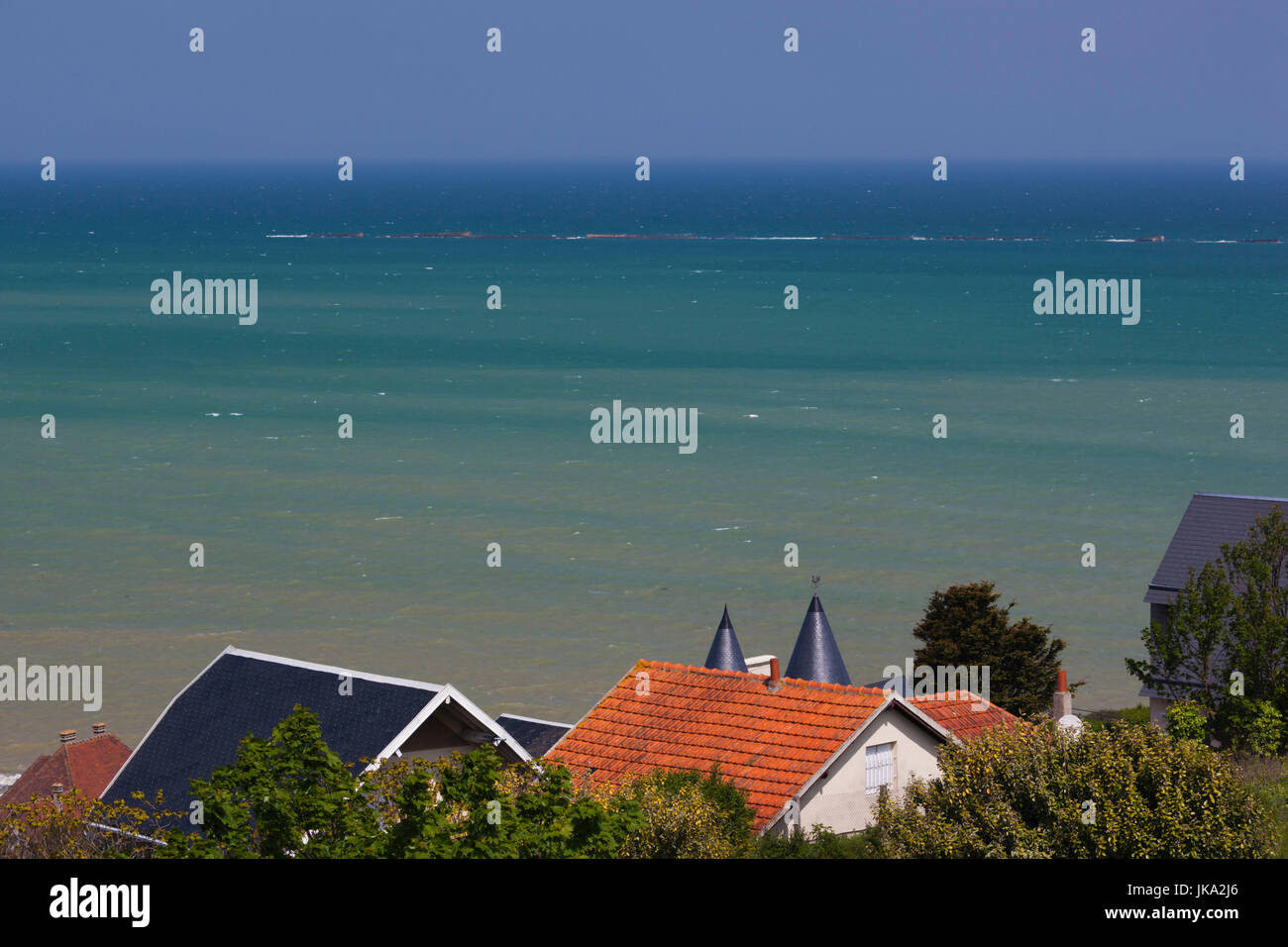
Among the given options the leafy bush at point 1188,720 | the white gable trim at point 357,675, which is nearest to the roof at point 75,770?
the white gable trim at point 357,675

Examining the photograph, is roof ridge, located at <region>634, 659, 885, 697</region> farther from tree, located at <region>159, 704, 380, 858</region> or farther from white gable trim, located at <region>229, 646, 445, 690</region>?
tree, located at <region>159, 704, 380, 858</region>

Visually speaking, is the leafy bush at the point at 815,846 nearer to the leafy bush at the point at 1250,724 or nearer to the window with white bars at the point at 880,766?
the window with white bars at the point at 880,766

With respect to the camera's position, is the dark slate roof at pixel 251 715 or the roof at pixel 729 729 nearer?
the dark slate roof at pixel 251 715

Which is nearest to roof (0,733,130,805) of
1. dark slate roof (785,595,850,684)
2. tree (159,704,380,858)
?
dark slate roof (785,595,850,684)

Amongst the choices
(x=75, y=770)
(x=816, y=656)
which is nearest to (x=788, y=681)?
(x=816, y=656)

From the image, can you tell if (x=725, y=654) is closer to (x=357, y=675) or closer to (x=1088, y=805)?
(x=357, y=675)
